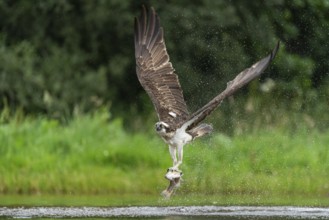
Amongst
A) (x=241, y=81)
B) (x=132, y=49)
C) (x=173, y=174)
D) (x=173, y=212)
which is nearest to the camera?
(x=241, y=81)

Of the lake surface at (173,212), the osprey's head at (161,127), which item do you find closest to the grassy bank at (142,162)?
the lake surface at (173,212)

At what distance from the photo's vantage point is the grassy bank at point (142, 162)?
15695 mm

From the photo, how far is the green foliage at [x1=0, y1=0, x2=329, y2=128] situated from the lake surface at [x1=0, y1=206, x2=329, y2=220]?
8.57 m

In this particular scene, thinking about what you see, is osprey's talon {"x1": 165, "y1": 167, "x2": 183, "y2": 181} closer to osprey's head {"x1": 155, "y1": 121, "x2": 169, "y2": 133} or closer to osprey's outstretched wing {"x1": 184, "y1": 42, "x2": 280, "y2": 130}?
Answer: osprey's head {"x1": 155, "y1": 121, "x2": 169, "y2": 133}

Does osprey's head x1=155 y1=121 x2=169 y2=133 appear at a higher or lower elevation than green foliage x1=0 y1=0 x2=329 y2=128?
lower

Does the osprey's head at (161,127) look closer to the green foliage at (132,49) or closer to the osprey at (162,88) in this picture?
the osprey at (162,88)

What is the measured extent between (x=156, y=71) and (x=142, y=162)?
3041 millimetres

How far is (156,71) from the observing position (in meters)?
13.5

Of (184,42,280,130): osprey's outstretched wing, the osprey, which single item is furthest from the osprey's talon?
(184,42,280,130): osprey's outstretched wing

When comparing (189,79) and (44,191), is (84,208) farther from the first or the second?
(189,79)

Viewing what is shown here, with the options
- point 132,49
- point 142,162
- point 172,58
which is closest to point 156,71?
point 142,162

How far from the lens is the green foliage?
898 inches

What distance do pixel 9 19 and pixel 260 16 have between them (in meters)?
4.43

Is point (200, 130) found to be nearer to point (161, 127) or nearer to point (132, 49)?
point (161, 127)
